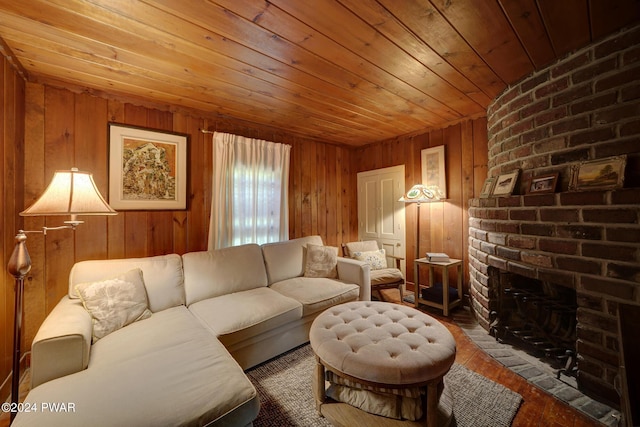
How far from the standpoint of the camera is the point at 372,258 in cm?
321

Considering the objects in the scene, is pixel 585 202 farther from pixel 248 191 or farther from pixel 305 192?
pixel 248 191

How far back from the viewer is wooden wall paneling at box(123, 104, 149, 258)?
2.28 meters

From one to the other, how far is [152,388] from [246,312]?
82 centimetres

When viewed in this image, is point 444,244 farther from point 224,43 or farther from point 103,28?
point 103,28

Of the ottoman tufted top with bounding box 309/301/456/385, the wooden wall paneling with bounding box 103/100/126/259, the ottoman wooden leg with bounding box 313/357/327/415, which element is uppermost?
the wooden wall paneling with bounding box 103/100/126/259

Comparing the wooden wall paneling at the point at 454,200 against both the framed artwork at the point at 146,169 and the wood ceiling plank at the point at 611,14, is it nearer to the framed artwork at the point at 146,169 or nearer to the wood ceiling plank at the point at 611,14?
the wood ceiling plank at the point at 611,14

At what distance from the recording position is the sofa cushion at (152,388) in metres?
0.92

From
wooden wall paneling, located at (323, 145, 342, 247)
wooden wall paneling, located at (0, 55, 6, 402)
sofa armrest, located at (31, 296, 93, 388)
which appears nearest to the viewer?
sofa armrest, located at (31, 296, 93, 388)

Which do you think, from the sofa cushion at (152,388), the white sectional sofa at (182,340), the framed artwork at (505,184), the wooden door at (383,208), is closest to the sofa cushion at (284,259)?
the white sectional sofa at (182,340)

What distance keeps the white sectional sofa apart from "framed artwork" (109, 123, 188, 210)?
0.65 m

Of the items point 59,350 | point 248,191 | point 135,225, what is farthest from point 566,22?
point 135,225

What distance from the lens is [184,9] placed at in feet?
4.11

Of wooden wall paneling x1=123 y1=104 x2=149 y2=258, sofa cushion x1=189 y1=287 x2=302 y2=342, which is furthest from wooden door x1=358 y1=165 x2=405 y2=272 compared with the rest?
wooden wall paneling x1=123 y1=104 x2=149 y2=258

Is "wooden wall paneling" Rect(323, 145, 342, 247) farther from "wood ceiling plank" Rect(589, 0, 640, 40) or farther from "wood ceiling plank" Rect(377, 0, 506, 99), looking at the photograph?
"wood ceiling plank" Rect(589, 0, 640, 40)
